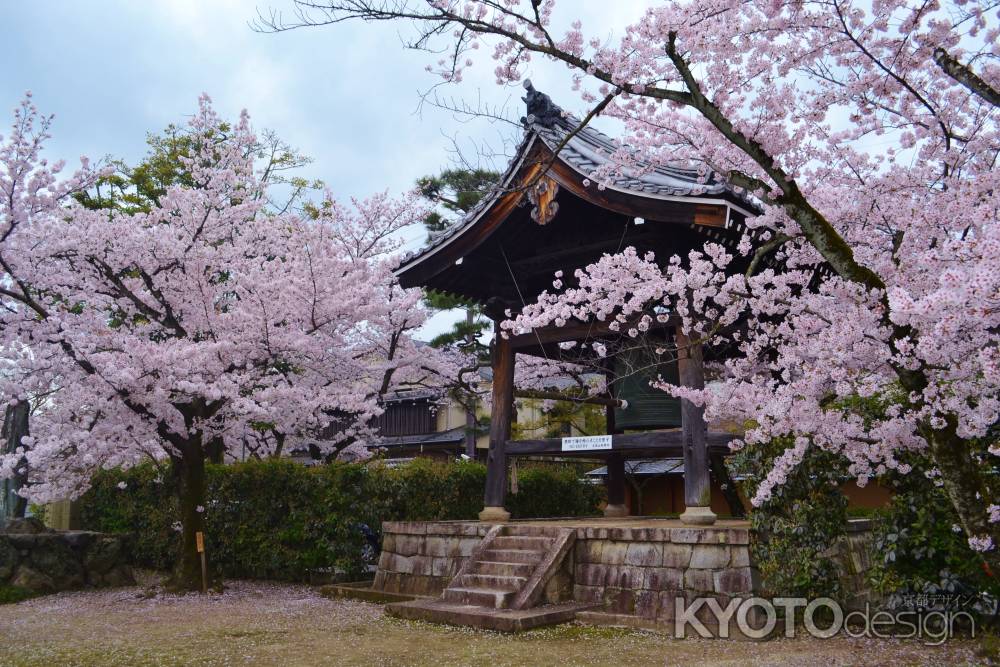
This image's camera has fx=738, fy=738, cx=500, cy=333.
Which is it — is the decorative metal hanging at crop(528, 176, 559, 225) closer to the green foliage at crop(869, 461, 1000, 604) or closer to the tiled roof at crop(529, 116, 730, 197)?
the tiled roof at crop(529, 116, 730, 197)

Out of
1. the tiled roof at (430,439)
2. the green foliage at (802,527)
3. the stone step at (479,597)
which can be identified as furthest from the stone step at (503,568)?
the tiled roof at (430,439)

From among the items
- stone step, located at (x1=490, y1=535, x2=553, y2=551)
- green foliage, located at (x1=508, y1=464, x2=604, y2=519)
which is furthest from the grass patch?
stone step, located at (x1=490, y1=535, x2=553, y2=551)

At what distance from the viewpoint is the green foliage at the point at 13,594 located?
1062 centimetres

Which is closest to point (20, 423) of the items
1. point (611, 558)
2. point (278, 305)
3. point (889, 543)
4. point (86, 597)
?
point (86, 597)

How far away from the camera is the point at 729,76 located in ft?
19.9

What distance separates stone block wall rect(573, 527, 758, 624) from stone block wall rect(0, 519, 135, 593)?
8.53 m

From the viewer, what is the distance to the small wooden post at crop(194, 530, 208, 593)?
32.7 ft

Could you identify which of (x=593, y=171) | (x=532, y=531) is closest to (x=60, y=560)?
(x=532, y=531)

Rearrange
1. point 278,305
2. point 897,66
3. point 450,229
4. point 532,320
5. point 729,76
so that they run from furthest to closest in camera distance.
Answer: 1. point 278,305
2. point 450,229
3. point 532,320
4. point 729,76
5. point 897,66

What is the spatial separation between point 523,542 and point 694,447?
216cm

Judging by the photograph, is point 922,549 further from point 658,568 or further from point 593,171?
point 593,171

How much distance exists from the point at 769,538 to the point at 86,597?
31.6ft

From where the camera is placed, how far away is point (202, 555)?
Answer: 10086 mm

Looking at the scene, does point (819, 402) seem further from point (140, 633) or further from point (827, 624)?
point (140, 633)
